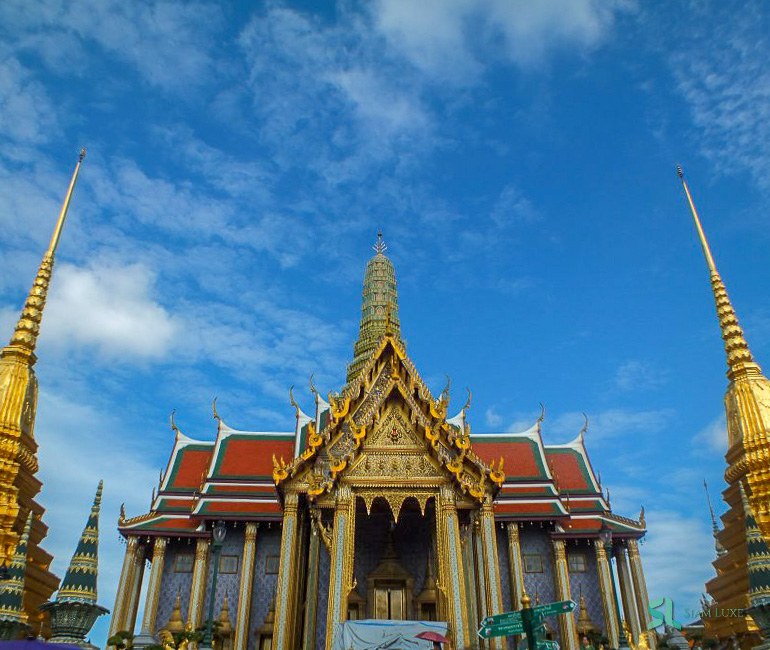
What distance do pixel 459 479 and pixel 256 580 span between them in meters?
8.55

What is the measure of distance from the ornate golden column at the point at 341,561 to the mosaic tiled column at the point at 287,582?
1.08m

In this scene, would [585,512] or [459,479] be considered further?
[585,512]

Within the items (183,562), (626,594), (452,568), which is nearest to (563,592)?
(626,594)

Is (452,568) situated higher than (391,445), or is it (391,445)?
(391,445)

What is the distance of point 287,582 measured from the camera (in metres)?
→ 15.3

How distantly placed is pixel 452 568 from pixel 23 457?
1321cm

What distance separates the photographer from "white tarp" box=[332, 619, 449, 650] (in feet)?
42.7

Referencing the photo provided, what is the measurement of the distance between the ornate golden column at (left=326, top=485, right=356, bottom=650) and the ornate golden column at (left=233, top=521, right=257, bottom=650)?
18.4 ft

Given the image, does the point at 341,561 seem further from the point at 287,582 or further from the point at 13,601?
the point at 13,601

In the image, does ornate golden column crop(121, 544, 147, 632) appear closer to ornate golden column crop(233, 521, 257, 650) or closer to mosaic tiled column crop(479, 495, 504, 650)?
ornate golden column crop(233, 521, 257, 650)

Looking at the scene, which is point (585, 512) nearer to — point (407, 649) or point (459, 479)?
point (459, 479)

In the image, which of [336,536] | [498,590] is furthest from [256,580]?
[498,590]

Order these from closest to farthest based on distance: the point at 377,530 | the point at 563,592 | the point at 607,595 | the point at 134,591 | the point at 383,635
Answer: the point at 383,635
the point at 377,530
the point at 563,592
the point at 607,595
the point at 134,591

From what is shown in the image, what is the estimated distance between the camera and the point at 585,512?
21.6 meters
